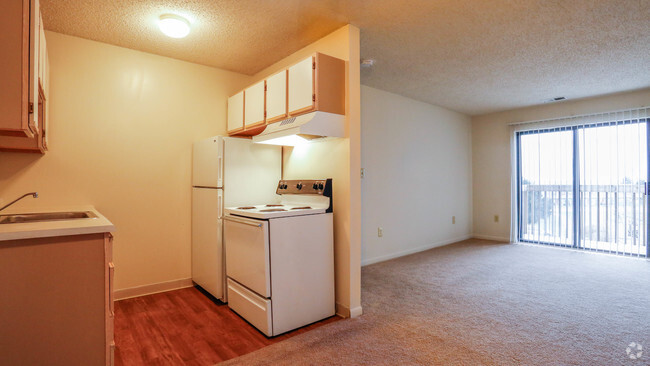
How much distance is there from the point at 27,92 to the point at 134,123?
1.68m

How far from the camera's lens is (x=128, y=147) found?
10.2 ft

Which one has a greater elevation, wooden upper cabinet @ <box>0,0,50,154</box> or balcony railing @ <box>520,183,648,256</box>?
wooden upper cabinet @ <box>0,0,50,154</box>

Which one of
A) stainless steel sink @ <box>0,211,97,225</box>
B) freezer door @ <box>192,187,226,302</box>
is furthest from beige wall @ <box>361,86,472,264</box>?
stainless steel sink @ <box>0,211,97,225</box>

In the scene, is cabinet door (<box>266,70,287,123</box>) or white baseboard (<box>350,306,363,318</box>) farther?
cabinet door (<box>266,70,287,123</box>)

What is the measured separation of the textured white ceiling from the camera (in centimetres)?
239

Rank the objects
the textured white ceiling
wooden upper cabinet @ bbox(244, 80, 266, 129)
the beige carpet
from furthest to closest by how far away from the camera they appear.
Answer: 1. wooden upper cabinet @ bbox(244, 80, 266, 129)
2. the textured white ceiling
3. the beige carpet

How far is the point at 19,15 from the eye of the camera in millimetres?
1492

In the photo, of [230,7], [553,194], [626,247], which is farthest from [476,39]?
[626,247]

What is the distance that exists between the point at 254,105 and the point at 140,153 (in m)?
1.23

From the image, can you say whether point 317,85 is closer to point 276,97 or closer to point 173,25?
point 276,97

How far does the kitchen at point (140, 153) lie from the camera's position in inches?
105

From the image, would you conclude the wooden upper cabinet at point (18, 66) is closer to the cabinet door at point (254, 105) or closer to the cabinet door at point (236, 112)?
the cabinet door at point (254, 105)

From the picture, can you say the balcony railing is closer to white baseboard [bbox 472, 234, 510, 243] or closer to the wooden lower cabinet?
white baseboard [bbox 472, 234, 510, 243]

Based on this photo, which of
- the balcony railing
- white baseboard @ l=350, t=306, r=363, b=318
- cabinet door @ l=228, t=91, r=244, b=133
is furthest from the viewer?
the balcony railing
